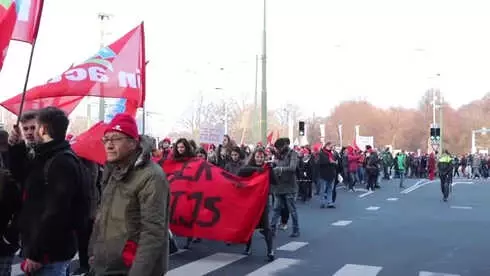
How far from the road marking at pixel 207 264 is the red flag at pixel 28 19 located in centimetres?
341

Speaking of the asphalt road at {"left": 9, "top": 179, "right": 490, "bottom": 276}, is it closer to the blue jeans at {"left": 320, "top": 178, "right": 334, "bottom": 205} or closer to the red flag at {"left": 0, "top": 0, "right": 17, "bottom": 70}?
the blue jeans at {"left": 320, "top": 178, "right": 334, "bottom": 205}

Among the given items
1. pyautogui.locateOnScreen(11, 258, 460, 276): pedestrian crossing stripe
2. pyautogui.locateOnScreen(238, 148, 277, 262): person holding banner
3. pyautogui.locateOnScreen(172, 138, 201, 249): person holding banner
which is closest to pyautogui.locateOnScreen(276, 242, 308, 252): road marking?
pyautogui.locateOnScreen(238, 148, 277, 262): person holding banner

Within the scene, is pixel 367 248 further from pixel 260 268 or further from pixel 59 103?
pixel 59 103

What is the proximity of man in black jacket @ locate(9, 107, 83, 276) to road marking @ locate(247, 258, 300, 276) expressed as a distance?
4.66m

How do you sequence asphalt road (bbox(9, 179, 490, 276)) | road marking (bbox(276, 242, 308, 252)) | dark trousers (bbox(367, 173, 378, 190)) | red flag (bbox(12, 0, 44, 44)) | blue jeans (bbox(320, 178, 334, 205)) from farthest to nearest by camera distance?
dark trousers (bbox(367, 173, 378, 190)), blue jeans (bbox(320, 178, 334, 205)), road marking (bbox(276, 242, 308, 252)), asphalt road (bbox(9, 179, 490, 276)), red flag (bbox(12, 0, 44, 44))

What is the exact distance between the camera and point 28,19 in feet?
21.5

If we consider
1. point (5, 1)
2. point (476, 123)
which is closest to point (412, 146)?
point (476, 123)

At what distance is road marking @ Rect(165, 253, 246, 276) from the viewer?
8625 mm

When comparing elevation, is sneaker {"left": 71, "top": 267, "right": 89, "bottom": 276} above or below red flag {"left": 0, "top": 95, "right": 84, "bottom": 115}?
below

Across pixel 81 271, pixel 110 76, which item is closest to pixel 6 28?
pixel 81 271

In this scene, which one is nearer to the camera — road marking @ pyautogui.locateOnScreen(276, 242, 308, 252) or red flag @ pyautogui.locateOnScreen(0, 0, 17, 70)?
red flag @ pyautogui.locateOnScreen(0, 0, 17, 70)

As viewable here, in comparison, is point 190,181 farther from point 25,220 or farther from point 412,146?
point 412,146

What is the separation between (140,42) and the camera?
10031mm

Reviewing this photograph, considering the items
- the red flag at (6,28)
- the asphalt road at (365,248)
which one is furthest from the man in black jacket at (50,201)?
the asphalt road at (365,248)
